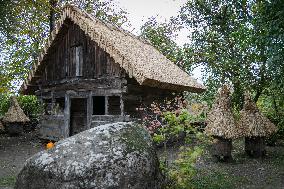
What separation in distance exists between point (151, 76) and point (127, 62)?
3.22 feet

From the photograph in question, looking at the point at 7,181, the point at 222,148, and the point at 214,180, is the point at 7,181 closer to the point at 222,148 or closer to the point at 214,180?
the point at 214,180

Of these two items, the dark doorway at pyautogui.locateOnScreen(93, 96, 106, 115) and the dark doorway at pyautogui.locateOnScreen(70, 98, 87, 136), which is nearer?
the dark doorway at pyautogui.locateOnScreen(70, 98, 87, 136)

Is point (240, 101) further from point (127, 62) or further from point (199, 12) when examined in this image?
point (127, 62)

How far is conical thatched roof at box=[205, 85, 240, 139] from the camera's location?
31.0 feet

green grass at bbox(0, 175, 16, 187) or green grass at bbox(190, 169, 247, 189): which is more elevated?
green grass at bbox(190, 169, 247, 189)

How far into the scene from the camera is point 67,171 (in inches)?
187

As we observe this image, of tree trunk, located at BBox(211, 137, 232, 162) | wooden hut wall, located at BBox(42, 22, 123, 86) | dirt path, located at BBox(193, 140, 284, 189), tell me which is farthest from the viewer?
wooden hut wall, located at BBox(42, 22, 123, 86)

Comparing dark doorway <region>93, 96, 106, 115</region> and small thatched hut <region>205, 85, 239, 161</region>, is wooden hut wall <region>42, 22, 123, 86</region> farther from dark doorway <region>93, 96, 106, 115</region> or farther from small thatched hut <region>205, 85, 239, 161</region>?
small thatched hut <region>205, 85, 239, 161</region>

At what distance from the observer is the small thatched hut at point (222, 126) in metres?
9.47

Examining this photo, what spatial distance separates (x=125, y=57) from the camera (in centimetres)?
1105

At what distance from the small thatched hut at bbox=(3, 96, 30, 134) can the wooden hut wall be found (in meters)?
4.35

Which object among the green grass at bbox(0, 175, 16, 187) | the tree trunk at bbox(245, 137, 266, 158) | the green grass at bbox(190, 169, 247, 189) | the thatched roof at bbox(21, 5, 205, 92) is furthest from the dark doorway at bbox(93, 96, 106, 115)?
the green grass at bbox(190, 169, 247, 189)

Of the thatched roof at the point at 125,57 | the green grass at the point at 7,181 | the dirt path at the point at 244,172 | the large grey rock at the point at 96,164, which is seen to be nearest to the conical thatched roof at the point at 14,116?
the thatched roof at the point at 125,57

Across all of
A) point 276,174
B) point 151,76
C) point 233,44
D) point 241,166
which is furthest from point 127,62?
point 233,44
